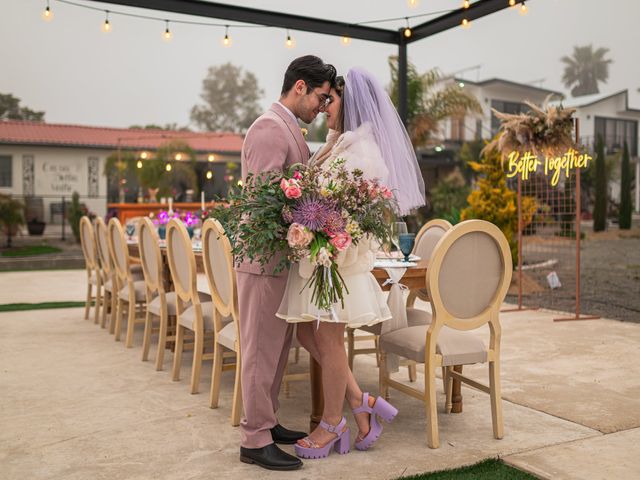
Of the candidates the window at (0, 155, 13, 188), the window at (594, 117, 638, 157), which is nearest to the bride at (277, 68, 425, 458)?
the window at (0, 155, 13, 188)

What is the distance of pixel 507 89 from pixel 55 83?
19.6 meters

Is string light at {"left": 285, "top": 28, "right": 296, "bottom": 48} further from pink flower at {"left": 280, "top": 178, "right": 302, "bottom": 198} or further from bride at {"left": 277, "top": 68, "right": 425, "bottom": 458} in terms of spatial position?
pink flower at {"left": 280, "top": 178, "right": 302, "bottom": 198}

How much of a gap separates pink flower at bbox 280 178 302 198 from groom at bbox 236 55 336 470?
236 mm

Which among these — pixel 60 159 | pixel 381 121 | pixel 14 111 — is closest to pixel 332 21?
pixel 381 121

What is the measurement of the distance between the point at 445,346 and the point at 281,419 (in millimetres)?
1037

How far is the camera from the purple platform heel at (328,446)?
118 inches

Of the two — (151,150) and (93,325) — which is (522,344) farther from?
(151,150)

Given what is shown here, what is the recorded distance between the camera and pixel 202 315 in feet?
13.6

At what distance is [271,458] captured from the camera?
9.39 feet

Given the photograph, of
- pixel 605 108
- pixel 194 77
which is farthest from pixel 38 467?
pixel 194 77

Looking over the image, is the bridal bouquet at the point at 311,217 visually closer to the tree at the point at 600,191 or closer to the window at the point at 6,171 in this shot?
the tree at the point at 600,191

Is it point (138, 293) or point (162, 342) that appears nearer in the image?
point (162, 342)

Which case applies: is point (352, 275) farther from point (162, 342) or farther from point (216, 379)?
point (162, 342)

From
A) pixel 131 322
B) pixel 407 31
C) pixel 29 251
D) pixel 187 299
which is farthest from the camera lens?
pixel 29 251
